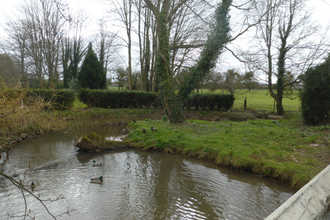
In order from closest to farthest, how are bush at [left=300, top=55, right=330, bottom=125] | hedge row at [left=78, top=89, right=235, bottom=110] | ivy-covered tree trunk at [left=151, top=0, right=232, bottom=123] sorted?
1. bush at [left=300, top=55, right=330, bottom=125]
2. ivy-covered tree trunk at [left=151, top=0, right=232, bottom=123]
3. hedge row at [left=78, top=89, right=235, bottom=110]

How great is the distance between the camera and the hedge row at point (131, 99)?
59.1ft

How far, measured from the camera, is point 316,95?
31.6 feet

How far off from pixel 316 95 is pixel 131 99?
1355 centimetres

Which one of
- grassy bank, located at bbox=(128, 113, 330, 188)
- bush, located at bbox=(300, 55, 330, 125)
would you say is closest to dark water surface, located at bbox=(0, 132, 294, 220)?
grassy bank, located at bbox=(128, 113, 330, 188)

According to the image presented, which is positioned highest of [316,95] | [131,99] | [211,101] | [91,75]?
[91,75]

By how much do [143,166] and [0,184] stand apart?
3.61 meters

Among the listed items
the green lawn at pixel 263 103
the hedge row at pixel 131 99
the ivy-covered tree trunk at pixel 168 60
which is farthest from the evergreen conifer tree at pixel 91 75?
the ivy-covered tree trunk at pixel 168 60

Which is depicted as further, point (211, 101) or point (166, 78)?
point (211, 101)

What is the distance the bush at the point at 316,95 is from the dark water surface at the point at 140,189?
6.22 metres

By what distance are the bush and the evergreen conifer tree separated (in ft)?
59.3

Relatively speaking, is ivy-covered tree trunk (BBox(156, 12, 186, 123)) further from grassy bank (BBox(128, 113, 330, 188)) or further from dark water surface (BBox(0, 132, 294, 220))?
dark water surface (BBox(0, 132, 294, 220))

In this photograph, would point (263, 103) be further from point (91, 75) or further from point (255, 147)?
point (91, 75)

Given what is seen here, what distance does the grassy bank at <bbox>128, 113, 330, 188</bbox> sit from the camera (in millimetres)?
5516

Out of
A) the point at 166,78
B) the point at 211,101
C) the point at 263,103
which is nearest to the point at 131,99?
the point at 211,101
